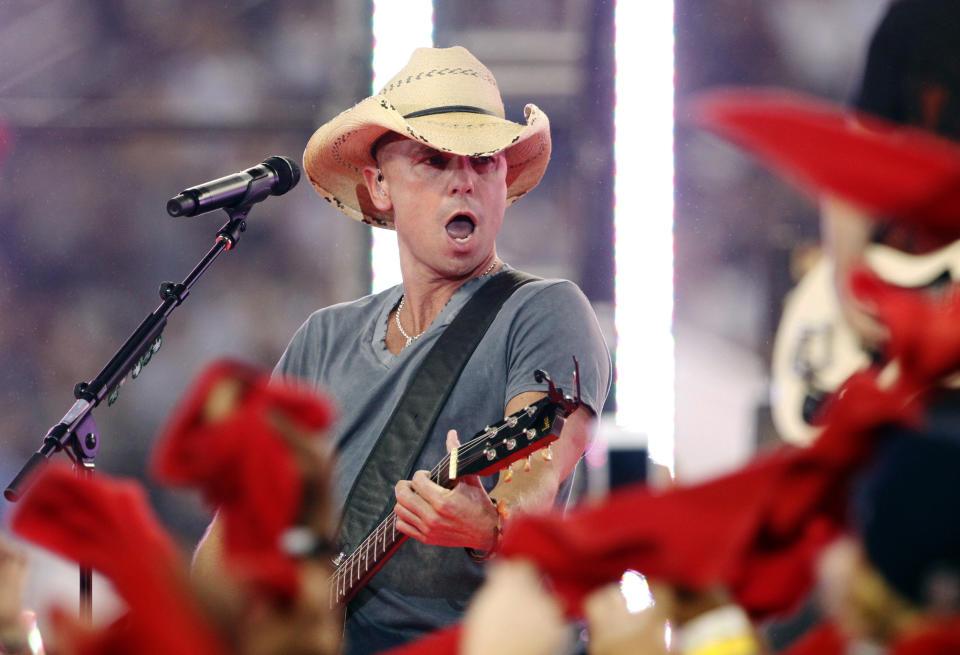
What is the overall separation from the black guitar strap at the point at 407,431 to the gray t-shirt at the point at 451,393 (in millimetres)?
17

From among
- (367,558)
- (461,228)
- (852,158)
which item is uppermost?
(852,158)

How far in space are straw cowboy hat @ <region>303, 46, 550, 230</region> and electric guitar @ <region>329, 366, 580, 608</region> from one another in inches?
18.8

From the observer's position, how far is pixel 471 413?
5.20 ft

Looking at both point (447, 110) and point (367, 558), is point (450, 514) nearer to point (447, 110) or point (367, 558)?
point (367, 558)

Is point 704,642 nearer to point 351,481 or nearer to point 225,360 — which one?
point 225,360

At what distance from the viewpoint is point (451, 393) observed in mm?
1592

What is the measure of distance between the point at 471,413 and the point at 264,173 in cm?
53

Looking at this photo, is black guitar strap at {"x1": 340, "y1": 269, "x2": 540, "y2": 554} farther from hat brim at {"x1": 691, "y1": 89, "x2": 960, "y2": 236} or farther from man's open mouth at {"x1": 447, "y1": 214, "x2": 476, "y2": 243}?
hat brim at {"x1": 691, "y1": 89, "x2": 960, "y2": 236}

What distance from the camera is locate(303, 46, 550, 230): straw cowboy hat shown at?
1688 millimetres

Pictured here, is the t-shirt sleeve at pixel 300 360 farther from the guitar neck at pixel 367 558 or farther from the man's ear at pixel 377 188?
the guitar neck at pixel 367 558

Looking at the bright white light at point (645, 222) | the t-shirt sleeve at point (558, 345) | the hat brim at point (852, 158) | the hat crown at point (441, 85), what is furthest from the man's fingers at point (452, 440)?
the bright white light at point (645, 222)

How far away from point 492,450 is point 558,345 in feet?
0.72

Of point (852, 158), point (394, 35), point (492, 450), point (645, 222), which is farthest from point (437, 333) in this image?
point (394, 35)

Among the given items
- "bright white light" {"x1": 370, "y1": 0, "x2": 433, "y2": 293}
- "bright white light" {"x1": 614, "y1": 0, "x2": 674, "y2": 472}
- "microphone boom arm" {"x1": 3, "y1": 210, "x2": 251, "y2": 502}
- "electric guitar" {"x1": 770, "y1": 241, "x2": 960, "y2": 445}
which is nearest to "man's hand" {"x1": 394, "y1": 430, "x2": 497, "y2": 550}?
"microphone boom arm" {"x1": 3, "y1": 210, "x2": 251, "y2": 502}
